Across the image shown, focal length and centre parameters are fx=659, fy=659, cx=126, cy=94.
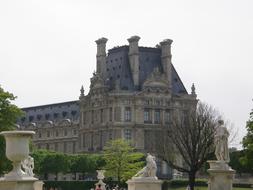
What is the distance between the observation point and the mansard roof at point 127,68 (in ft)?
355

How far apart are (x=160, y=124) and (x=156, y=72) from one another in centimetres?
852

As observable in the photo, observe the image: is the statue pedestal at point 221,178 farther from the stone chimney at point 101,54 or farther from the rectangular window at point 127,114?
the stone chimney at point 101,54

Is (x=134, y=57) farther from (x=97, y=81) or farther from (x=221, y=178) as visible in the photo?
(x=221, y=178)

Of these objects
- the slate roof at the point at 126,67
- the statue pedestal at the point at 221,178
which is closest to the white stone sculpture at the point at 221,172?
the statue pedestal at the point at 221,178

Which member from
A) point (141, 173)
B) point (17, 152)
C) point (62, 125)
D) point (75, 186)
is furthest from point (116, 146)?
point (17, 152)

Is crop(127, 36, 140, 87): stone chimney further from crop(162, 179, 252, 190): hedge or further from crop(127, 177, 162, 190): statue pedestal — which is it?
crop(127, 177, 162, 190): statue pedestal

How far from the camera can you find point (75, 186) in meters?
74.4

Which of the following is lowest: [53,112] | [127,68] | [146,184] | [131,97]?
[146,184]

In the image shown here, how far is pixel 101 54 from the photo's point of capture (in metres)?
112

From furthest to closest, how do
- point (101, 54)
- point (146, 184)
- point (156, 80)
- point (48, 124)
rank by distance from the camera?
point (48, 124) < point (101, 54) < point (156, 80) < point (146, 184)

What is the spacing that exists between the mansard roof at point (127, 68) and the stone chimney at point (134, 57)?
2.47 ft

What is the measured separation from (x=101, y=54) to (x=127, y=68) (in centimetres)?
547

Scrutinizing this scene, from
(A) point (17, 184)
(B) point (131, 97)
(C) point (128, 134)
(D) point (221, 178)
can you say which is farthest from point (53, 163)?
(A) point (17, 184)

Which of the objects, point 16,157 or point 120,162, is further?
point 120,162
